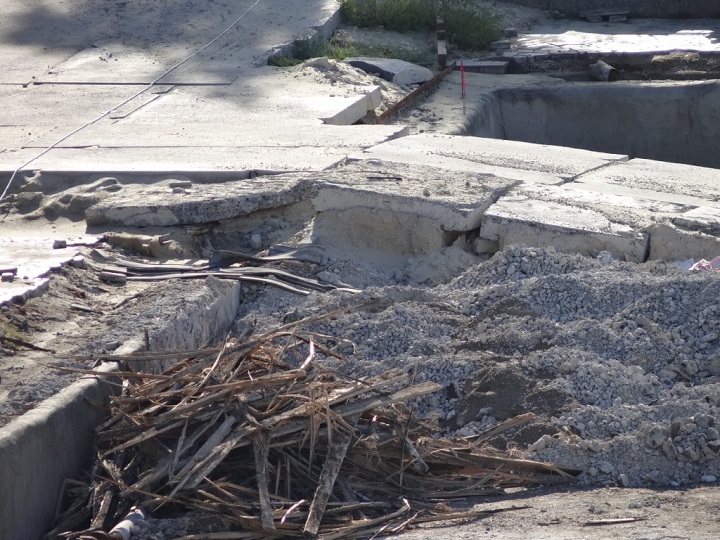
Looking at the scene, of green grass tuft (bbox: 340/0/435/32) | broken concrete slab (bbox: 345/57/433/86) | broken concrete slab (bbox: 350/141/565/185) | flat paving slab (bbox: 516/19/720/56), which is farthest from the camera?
green grass tuft (bbox: 340/0/435/32)

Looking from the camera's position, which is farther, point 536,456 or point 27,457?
point 536,456

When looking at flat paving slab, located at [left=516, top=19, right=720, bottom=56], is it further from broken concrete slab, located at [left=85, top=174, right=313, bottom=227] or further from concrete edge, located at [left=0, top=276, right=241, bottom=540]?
concrete edge, located at [left=0, top=276, right=241, bottom=540]

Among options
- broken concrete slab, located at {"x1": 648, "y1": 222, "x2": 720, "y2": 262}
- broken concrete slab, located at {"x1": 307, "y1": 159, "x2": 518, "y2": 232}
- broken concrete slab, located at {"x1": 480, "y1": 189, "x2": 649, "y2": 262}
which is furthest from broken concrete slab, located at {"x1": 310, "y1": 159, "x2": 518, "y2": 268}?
broken concrete slab, located at {"x1": 648, "y1": 222, "x2": 720, "y2": 262}

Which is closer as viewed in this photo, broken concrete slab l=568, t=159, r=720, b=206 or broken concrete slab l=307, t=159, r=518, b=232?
broken concrete slab l=307, t=159, r=518, b=232

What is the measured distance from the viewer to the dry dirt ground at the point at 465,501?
113 inches

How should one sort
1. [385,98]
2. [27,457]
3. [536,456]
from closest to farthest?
1. [27,457]
2. [536,456]
3. [385,98]

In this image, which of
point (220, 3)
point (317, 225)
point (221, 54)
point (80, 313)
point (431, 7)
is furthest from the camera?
point (431, 7)

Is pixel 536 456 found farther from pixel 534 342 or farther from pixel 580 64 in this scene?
pixel 580 64

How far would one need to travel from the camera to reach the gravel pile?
3406 mm

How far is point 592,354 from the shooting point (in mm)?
3912

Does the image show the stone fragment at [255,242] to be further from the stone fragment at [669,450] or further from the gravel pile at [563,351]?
the stone fragment at [669,450]

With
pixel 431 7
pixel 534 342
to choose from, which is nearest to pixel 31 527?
pixel 534 342

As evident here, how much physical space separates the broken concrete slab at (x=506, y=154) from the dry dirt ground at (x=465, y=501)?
2.25 meters

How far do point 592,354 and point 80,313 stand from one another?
2.16 meters
